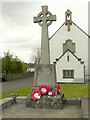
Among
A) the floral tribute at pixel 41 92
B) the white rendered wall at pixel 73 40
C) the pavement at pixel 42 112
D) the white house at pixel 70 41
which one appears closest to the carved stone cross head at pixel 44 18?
the floral tribute at pixel 41 92

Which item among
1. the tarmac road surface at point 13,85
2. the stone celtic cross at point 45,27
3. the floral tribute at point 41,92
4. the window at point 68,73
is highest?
the stone celtic cross at point 45,27

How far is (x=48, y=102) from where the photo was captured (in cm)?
1034

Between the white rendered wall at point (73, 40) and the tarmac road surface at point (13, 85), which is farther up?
the white rendered wall at point (73, 40)

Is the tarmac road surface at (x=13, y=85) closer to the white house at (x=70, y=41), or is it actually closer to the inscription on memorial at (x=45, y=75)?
the white house at (x=70, y=41)

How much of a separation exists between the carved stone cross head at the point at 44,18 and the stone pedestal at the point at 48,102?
3.77m

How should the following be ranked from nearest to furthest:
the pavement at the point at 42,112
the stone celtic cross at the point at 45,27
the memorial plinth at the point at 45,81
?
the pavement at the point at 42,112 → the memorial plinth at the point at 45,81 → the stone celtic cross at the point at 45,27

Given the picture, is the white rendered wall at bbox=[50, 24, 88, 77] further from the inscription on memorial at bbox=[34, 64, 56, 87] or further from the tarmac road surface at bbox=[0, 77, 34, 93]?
the inscription on memorial at bbox=[34, 64, 56, 87]

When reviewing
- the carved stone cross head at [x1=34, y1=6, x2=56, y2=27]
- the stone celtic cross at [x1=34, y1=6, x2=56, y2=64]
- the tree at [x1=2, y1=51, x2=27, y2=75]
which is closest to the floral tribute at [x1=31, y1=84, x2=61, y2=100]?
the stone celtic cross at [x1=34, y1=6, x2=56, y2=64]

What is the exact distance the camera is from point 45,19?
39.0ft

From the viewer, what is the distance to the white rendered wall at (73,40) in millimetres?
37219

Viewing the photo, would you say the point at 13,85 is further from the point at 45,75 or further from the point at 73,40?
the point at 45,75

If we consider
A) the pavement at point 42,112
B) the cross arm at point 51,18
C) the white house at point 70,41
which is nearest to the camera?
the pavement at point 42,112

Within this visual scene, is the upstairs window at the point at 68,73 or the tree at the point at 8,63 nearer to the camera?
the upstairs window at the point at 68,73

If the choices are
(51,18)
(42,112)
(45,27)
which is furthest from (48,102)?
(51,18)
